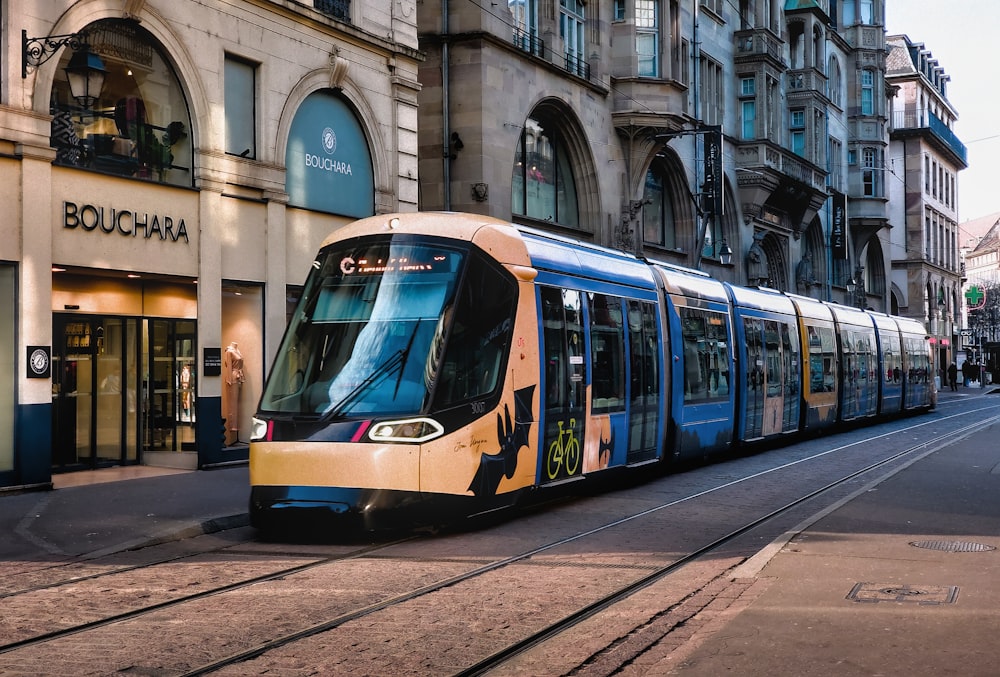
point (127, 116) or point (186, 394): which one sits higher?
point (127, 116)

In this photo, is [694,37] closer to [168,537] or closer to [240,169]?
[240,169]

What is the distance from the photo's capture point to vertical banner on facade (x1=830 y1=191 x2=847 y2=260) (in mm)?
54656

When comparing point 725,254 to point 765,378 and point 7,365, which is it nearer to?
point 765,378

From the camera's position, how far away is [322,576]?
9.38 meters

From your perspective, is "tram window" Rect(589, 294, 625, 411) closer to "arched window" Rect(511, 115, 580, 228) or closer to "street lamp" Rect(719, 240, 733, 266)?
"arched window" Rect(511, 115, 580, 228)

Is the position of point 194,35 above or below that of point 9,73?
above

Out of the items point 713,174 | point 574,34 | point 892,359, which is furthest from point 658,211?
point 892,359

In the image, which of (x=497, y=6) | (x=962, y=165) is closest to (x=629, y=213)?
(x=497, y=6)

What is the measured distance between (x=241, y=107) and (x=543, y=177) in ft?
39.3

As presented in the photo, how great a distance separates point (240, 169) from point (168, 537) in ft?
27.7

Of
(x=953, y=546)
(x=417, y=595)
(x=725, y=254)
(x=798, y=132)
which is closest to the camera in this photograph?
(x=417, y=595)

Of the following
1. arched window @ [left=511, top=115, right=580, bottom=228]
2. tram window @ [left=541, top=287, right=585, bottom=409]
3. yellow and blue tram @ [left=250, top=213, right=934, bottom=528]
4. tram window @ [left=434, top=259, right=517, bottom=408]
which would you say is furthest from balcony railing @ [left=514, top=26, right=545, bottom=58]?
tram window @ [left=434, top=259, right=517, bottom=408]

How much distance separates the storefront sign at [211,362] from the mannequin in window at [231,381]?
74cm

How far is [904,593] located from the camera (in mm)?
8094
